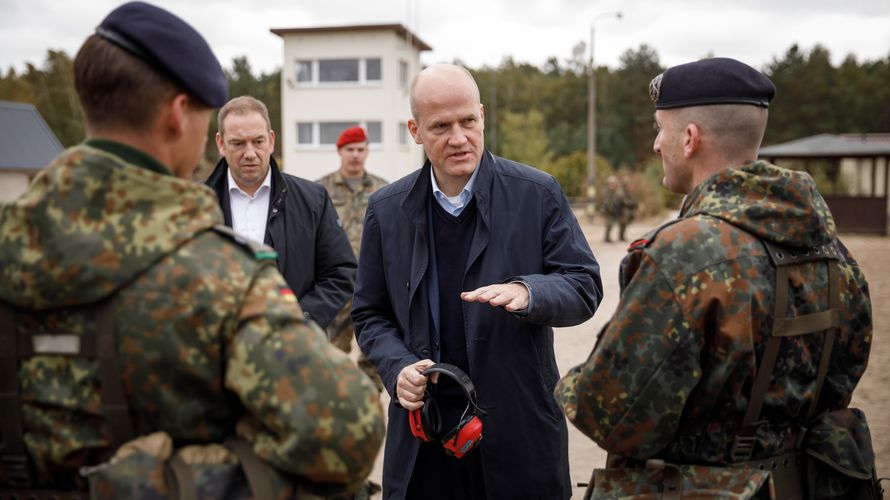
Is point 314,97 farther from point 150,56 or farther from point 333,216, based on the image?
point 150,56

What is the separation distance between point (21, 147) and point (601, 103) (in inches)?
2282

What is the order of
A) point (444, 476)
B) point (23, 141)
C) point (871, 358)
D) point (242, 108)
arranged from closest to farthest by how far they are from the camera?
point (444, 476) → point (242, 108) → point (871, 358) → point (23, 141)

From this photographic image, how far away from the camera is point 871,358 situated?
8.62 meters

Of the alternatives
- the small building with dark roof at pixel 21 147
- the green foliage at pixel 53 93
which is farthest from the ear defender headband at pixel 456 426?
the green foliage at pixel 53 93

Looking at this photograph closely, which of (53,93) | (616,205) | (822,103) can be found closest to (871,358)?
(616,205)

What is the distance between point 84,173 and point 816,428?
216 centimetres

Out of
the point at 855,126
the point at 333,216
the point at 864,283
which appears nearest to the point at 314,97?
the point at 333,216

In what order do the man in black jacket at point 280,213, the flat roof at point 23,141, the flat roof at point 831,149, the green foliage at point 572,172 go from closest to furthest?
the man in black jacket at point 280,213 < the flat roof at point 831,149 < the flat roof at point 23,141 < the green foliage at point 572,172

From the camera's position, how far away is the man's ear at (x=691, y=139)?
2.33m

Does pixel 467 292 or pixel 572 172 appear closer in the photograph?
pixel 467 292

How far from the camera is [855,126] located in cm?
5997

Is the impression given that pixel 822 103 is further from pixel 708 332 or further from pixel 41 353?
pixel 41 353

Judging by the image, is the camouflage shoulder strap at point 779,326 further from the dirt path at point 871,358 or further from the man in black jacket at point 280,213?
the dirt path at point 871,358

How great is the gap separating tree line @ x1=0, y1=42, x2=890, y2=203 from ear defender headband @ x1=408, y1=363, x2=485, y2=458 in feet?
132
